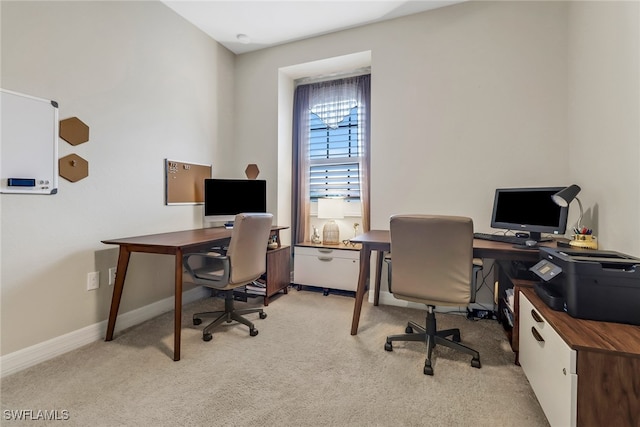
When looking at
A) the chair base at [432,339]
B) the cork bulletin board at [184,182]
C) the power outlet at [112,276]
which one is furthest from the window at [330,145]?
the power outlet at [112,276]

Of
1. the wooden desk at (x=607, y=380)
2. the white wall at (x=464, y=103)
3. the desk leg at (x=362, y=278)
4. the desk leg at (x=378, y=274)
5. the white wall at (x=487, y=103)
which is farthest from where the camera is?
the desk leg at (x=378, y=274)

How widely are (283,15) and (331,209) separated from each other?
2011 mm

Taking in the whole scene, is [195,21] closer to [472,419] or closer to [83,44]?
[83,44]

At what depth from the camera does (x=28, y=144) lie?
69.5 inches

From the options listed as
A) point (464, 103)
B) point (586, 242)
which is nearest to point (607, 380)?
point (586, 242)

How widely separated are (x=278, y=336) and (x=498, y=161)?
7.93 ft

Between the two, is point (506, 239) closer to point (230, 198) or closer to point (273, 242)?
point (273, 242)

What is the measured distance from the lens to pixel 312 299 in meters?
3.04

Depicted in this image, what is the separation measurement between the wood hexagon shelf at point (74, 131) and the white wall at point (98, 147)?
48mm

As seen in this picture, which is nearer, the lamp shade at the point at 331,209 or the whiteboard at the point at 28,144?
the whiteboard at the point at 28,144

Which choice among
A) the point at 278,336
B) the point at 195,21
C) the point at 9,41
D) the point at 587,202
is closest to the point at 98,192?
the point at 9,41

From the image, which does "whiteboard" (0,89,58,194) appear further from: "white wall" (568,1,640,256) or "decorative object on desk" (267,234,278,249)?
"white wall" (568,1,640,256)

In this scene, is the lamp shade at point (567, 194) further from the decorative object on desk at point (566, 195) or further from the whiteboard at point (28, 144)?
the whiteboard at point (28, 144)

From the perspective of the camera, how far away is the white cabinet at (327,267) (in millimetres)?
3076
